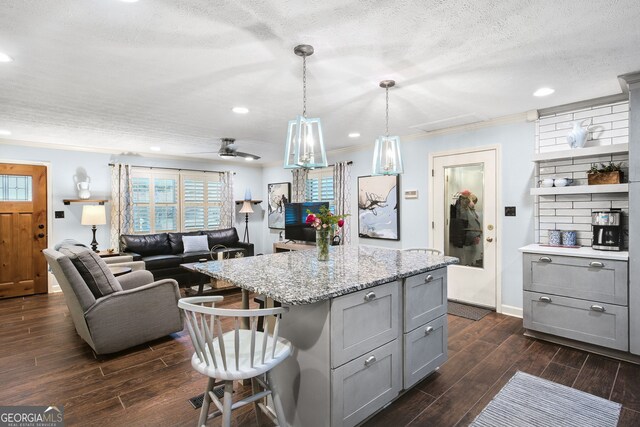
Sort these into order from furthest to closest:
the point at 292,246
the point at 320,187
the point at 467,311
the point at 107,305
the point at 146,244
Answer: the point at 320,187, the point at 292,246, the point at 146,244, the point at 467,311, the point at 107,305

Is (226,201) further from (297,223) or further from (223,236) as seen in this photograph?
(297,223)

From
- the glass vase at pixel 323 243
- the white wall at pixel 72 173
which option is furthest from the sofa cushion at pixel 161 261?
the glass vase at pixel 323 243

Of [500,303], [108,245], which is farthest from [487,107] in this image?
[108,245]

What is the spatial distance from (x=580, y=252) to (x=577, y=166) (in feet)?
3.24

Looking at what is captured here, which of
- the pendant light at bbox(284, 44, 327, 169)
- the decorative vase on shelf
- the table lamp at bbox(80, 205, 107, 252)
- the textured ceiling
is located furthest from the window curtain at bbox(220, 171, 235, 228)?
the decorative vase on shelf

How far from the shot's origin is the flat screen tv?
6.32 metres

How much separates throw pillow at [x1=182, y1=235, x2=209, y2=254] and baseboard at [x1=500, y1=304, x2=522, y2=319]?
4.84m

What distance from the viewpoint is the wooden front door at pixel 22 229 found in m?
4.93

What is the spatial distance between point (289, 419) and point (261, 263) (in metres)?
1.05

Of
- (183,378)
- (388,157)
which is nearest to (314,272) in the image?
Answer: (388,157)

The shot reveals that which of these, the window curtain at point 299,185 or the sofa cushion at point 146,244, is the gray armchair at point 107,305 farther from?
the window curtain at point 299,185

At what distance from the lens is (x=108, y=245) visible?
577cm

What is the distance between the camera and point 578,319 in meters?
2.97

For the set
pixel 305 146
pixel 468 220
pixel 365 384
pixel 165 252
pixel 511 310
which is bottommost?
pixel 511 310
